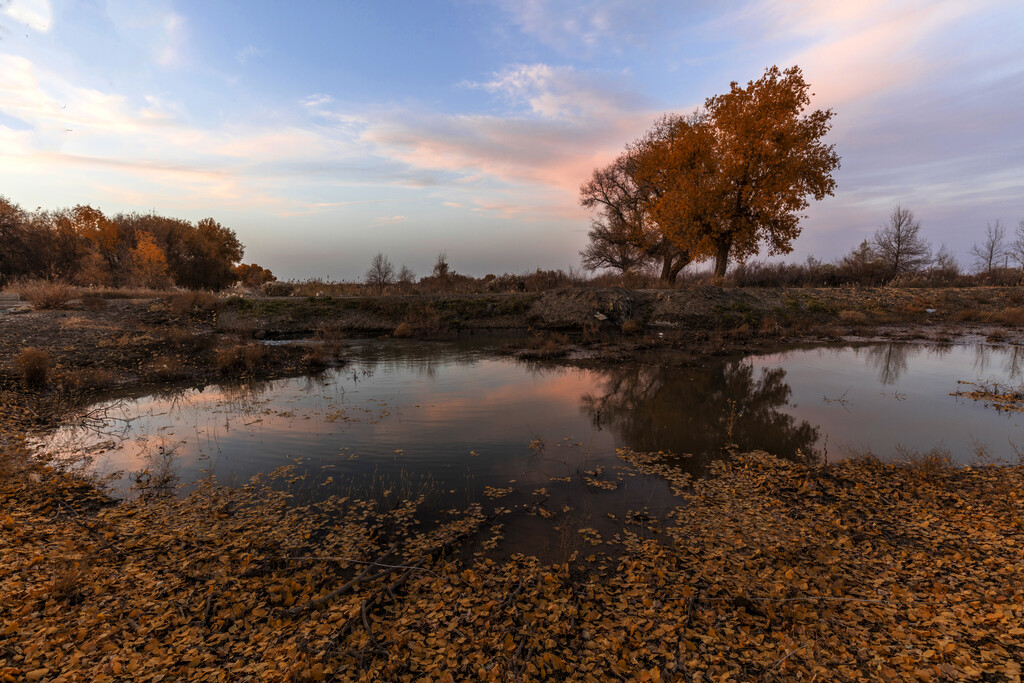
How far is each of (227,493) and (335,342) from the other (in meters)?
13.0

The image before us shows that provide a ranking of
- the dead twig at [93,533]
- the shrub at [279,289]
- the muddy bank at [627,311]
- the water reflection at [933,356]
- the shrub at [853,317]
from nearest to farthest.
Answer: the dead twig at [93,533] < the water reflection at [933,356] < the muddy bank at [627,311] < the shrub at [853,317] < the shrub at [279,289]

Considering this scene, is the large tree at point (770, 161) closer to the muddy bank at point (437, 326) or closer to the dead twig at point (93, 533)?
the muddy bank at point (437, 326)

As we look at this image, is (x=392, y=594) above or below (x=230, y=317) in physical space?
below

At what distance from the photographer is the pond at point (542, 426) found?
7.05 m

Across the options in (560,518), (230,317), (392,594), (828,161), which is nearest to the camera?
(392,594)

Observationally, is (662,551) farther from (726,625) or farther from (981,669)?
(981,669)

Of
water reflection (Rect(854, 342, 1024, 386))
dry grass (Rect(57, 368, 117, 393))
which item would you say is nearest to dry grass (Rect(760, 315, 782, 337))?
water reflection (Rect(854, 342, 1024, 386))

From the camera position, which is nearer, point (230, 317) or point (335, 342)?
point (335, 342)

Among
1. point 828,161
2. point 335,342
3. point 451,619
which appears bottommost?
point 451,619

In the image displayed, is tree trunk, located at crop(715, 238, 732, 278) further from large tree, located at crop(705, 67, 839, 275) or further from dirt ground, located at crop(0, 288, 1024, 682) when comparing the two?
dirt ground, located at crop(0, 288, 1024, 682)

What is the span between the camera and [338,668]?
3.41m

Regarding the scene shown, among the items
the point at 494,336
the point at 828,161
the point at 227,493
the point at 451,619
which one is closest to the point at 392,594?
the point at 451,619

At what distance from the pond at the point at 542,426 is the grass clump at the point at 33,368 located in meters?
2.30

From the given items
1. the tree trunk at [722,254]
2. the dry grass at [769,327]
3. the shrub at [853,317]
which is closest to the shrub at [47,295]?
the dry grass at [769,327]
